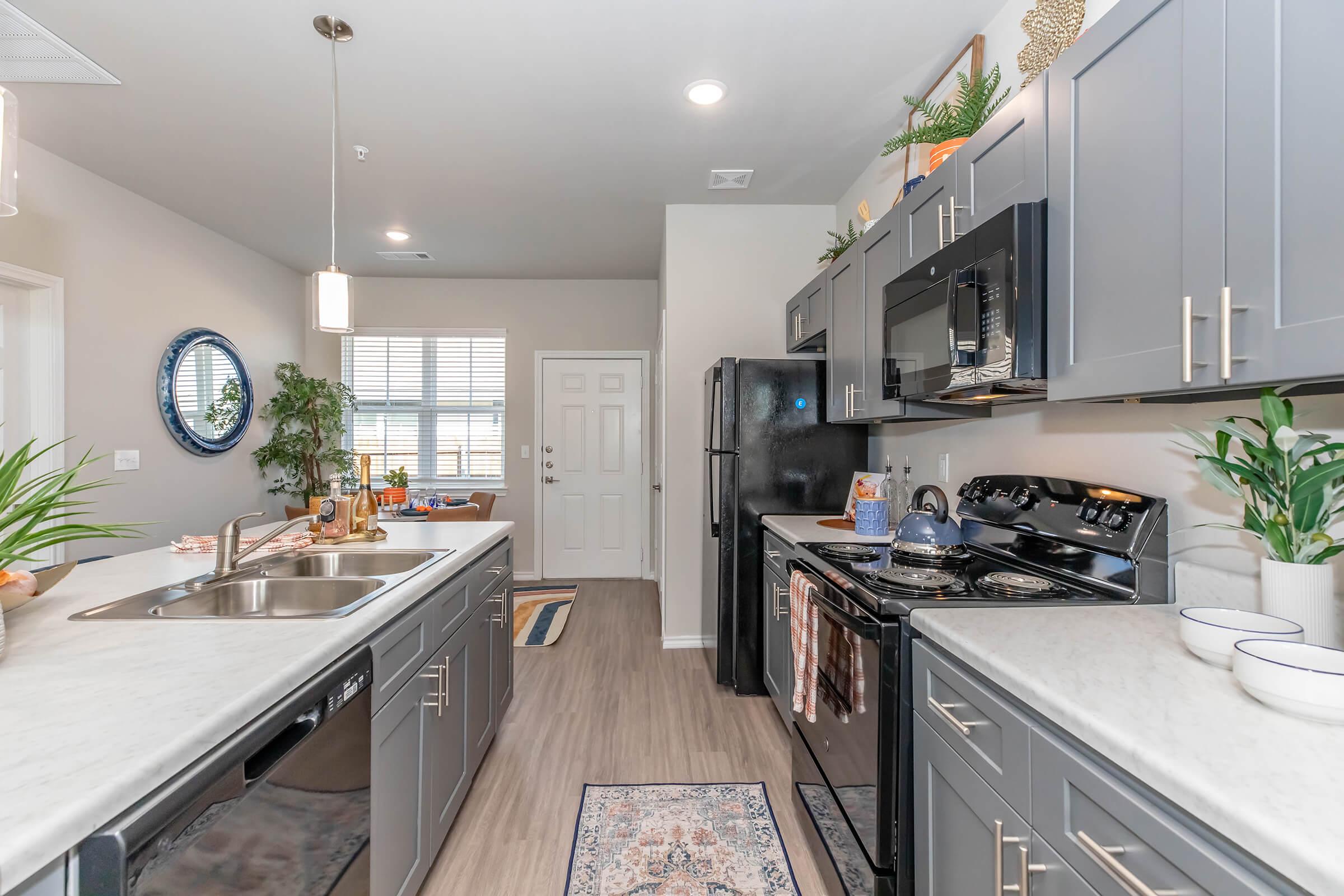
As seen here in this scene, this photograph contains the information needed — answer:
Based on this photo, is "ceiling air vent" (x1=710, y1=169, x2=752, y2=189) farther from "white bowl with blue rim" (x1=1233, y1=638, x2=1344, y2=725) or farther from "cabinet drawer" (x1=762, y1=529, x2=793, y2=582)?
"white bowl with blue rim" (x1=1233, y1=638, x2=1344, y2=725)

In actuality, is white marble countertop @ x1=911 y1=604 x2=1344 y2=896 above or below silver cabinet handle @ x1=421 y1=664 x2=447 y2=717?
above

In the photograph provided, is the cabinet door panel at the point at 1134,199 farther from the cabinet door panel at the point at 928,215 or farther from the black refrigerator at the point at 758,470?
the black refrigerator at the point at 758,470

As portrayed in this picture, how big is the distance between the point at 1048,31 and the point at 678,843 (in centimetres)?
255

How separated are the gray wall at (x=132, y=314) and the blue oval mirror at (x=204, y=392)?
0.21 feet

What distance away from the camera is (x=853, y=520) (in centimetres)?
281

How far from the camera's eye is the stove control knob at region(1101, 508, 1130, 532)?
4.88 feet

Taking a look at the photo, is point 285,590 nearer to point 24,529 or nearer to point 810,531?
point 24,529

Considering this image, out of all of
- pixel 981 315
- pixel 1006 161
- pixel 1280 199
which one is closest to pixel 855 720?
pixel 981 315

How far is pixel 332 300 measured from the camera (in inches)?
89.3

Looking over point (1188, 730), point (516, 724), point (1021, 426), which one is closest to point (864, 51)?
point (1021, 426)

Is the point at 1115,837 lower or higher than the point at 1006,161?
lower

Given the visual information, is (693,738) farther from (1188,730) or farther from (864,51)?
(864,51)

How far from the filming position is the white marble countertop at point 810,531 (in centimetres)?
238

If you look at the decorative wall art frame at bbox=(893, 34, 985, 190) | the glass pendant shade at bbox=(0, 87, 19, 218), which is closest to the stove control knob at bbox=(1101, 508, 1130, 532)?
the decorative wall art frame at bbox=(893, 34, 985, 190)
